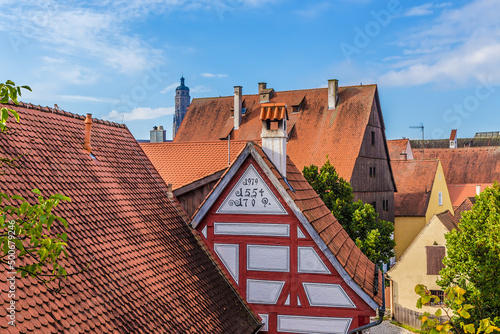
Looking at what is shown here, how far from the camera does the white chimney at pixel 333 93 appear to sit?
1248 inches

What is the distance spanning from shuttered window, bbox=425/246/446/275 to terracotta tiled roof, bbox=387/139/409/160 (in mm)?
19295

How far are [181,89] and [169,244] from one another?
149m

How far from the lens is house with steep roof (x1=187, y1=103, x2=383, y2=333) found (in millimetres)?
8812

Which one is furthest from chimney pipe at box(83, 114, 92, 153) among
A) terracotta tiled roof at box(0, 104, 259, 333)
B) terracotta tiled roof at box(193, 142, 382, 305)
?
terracotta tiled roof at box(193, 142, 382, 305)

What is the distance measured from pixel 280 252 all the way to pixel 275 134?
2449 mm

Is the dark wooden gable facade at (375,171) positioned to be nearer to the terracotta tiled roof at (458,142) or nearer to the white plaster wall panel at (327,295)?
the white plaster wall panel at (327,295)

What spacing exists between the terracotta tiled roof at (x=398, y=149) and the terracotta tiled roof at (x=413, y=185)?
3333mm

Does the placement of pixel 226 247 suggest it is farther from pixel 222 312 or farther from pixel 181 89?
pixel 181 89

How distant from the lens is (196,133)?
123 feet

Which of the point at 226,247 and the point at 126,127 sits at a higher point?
the point at 126,127

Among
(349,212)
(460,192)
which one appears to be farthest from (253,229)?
(460,192)

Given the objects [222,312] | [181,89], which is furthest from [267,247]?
[181,89]

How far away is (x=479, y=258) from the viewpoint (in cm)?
1519

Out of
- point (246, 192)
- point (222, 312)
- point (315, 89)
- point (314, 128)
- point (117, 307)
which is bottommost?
point (222, 312)
